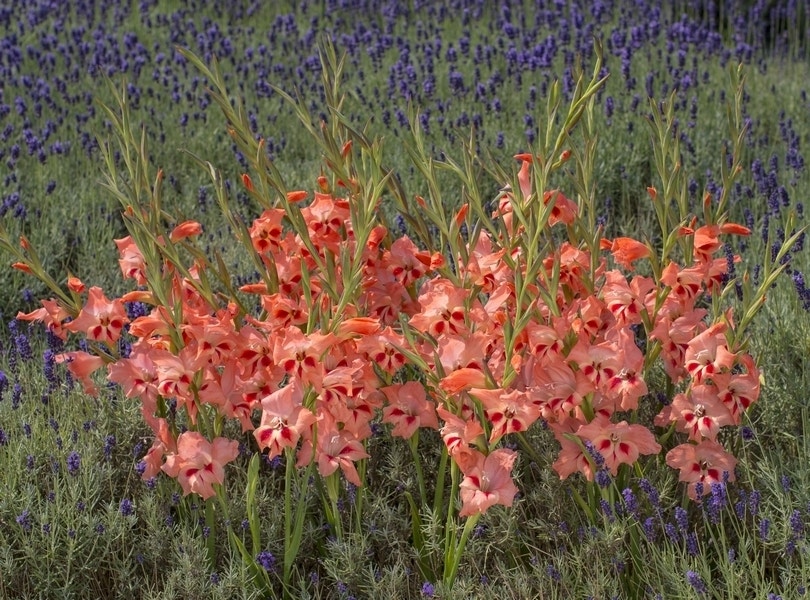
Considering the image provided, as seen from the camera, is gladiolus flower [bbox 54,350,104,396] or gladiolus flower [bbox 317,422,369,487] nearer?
gladiolus flower [bbox 317,422,369,487]

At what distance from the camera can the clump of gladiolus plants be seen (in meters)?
2.27

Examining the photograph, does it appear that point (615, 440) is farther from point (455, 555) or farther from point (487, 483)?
point (455, 555)

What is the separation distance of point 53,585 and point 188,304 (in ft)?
2.40

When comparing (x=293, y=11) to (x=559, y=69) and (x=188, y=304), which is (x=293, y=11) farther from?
(x=188, y=304)

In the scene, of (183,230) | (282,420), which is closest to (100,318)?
(183,230)

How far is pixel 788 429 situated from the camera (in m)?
2.83

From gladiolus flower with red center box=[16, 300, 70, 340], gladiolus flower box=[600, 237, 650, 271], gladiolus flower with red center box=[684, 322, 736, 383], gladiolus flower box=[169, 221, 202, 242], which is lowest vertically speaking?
gladiolus flower with red center box=[684, 322, 736, 383]

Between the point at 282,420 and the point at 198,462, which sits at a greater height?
the point at 282,420

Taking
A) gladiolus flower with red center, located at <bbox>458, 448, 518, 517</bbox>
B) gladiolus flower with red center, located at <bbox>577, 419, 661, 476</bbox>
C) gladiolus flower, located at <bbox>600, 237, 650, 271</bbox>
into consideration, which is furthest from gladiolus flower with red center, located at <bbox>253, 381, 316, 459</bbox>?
gladiolus flower, located at <bbox>600, 237, 650, 271</bbox>

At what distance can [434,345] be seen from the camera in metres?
2.38

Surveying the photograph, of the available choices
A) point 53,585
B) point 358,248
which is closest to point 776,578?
point 358,248

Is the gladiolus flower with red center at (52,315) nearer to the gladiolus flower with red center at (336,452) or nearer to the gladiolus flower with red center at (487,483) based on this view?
the gladiolus flower with red center at (336,452)

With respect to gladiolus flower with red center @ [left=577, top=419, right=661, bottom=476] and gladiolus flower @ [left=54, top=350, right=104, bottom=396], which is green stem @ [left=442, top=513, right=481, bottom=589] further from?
gladiolus flower @ [left=54, top=350, right=104, bottom=396]

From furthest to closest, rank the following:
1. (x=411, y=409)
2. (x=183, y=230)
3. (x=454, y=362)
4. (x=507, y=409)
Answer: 1. (x=183, y=230)
2. (x=411, y=409)
3. (x=454, y=362)
4. (x=507, y=409)
